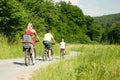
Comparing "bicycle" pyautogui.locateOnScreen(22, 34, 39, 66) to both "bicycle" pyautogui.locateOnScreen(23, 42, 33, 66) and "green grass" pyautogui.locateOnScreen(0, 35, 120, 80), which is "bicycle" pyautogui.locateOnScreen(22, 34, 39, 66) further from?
"green grass" pyautogui.locateOnScreen(0, 35, 120, 80)

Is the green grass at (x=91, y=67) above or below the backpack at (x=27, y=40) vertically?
below

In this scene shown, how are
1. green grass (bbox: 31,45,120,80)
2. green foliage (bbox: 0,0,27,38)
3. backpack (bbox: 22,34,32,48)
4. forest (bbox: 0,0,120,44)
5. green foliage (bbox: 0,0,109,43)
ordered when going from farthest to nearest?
green foliage (bbox: 0,0,109,43) → green foliage (bbox: 0,0,27,38) → forest (bbox: 0,0,120,44) → backpack (bbox: 22,34,32,48) → green grass (bbox: 31,45,120,80)

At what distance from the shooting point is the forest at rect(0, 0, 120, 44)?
124ft

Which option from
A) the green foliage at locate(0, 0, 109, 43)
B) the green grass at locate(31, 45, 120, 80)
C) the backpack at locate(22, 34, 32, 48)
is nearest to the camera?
the green grass at locate(31, 45, 120, 80)

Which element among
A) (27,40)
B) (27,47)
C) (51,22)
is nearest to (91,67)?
(27,40)

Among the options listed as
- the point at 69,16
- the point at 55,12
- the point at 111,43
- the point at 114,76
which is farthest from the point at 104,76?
the point at 69,16

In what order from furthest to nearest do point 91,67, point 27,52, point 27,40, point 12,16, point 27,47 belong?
point 12,16
point 27,52
point 27,47
point 27,40
point 91,67

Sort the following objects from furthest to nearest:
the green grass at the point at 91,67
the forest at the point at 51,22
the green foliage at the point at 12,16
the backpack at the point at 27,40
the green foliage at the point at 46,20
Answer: the green foliage at the point at 46,20
the green foliage at the point at 12,16
the forest at the point at 51,22
the backpack at the point at 27,40
the green grass at the point at 91,67

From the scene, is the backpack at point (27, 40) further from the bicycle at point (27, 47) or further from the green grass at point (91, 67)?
the green grass at point (91, 67)

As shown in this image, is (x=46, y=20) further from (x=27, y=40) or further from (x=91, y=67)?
(x=91, y=67)

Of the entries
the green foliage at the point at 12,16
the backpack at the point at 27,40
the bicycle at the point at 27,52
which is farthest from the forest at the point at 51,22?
the bicycle at the point at 27,52

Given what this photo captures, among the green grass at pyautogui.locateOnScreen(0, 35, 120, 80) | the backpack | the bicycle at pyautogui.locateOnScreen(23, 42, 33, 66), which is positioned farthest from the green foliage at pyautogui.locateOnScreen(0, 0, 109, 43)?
the green grass at pyautogui.locateOnScreen(0, 35, 120, 80)

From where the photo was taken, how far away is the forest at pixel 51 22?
124ft

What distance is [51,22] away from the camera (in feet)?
280
